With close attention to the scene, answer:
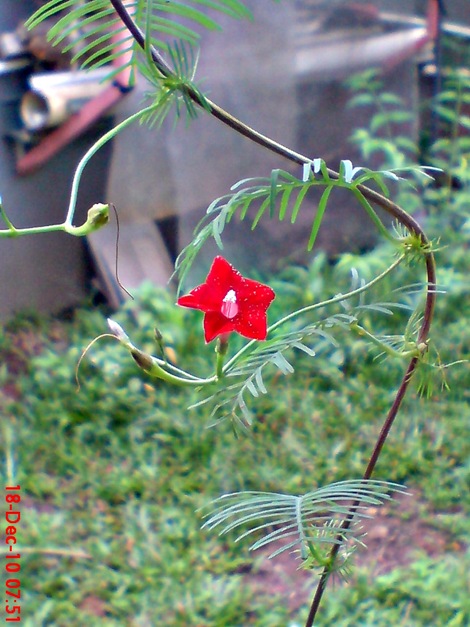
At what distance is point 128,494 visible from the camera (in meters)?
1.54

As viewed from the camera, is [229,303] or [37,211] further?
[37,211]

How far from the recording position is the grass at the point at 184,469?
1.25 m

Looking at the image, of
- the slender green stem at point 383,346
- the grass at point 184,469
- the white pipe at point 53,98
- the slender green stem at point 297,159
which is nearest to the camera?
the slender green stem at point 297,159

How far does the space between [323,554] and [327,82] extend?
187cm

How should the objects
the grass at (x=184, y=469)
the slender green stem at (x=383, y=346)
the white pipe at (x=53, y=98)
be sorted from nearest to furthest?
1. the slender green stem at (x=383, y=346)
2. the grass at (x=184, y=469)
3. the white pipe at (x=53, y=98)

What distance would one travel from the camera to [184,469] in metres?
1.57

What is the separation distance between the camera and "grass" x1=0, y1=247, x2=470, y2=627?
4.11ft

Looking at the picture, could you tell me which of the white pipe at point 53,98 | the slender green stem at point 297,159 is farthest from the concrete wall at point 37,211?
the slender green stem at point 297,159

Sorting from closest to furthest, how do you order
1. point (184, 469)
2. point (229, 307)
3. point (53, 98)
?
point (229, 307), point (184, 469), point (53, 98)

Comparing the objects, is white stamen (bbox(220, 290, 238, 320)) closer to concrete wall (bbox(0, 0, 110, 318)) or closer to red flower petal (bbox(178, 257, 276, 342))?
red flower petal (bbox(178, 257, 276, 342))

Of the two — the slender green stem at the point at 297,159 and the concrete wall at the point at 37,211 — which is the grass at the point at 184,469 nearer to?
the concrete wall at the point at 37,211

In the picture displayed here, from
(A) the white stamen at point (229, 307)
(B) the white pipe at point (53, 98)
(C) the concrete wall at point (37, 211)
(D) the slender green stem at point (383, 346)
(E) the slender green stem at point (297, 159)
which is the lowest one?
(A) the white stamen at point (229, 307)

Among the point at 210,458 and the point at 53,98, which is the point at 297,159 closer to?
the point at 210,458

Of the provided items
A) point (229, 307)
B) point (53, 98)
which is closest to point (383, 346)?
point (229, 307)
